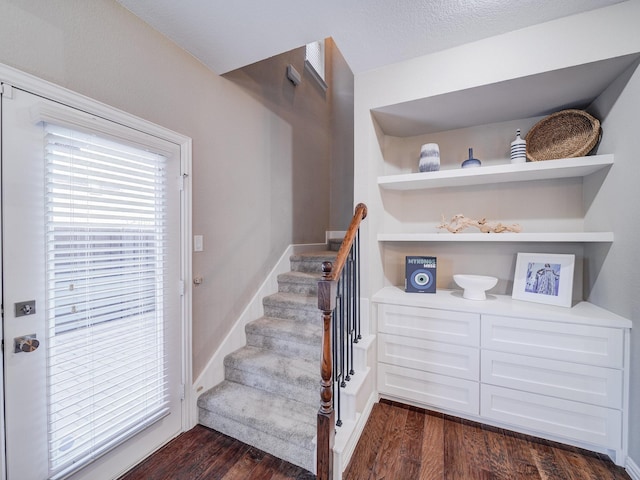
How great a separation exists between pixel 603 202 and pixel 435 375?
166cm

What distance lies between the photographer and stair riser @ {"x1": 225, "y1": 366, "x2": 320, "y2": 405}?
1.83 meters

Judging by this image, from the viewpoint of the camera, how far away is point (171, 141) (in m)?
1.75

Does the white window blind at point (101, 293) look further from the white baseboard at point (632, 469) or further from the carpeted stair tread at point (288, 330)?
the white baseboard at point (632, 469)

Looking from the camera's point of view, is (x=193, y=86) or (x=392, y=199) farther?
(x=392, y=199)

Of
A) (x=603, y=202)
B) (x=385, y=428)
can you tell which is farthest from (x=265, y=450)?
(x=603, y=202)

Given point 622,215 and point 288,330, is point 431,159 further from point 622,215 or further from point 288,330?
point 288,330

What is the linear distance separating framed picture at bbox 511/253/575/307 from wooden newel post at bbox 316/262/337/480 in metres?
1.63

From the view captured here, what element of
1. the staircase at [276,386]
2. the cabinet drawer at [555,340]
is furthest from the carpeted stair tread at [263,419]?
the cabinet drawer at [555,340]

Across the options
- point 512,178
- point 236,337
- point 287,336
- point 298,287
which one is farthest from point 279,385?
point 512,178

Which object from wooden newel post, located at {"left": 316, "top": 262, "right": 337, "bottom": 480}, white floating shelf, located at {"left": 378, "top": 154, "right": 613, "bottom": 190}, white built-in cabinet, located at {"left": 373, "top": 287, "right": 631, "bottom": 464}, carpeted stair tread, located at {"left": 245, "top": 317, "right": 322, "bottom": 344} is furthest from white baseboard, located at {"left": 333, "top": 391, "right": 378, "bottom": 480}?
white floating shelf, located at {"left": 378, "top": 154, "right": 613, "bottom": 190}

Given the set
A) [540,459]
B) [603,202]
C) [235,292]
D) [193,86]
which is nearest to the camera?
[540,459]

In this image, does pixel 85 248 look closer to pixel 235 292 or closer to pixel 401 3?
pixel 235 292

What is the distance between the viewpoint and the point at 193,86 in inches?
75.5

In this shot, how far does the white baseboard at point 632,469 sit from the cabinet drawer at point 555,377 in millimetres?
273
